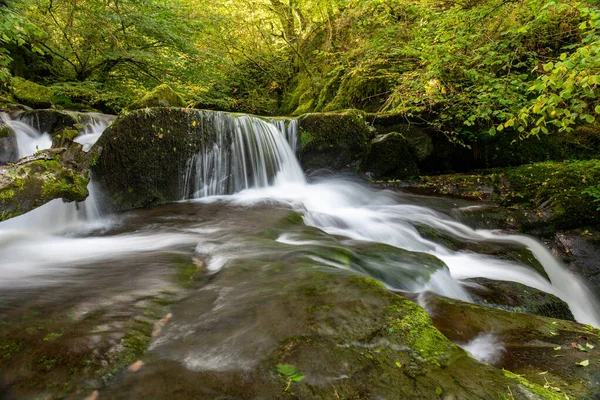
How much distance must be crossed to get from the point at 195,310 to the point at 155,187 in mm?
4099

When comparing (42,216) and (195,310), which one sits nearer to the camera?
(195,310)

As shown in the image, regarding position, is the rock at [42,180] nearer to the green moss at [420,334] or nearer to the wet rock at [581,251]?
the green moss at [420,334]

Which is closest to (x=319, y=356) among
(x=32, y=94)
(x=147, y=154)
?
(x=147, y=154)

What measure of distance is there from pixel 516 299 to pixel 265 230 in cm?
287

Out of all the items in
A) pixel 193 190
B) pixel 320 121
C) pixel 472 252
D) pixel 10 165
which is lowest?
pixel 472 252

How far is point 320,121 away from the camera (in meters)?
8.13

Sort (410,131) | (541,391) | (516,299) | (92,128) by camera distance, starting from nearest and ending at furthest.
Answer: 1. (541,391)
2. (516,299)
3. (92,128)
4. (410,131)

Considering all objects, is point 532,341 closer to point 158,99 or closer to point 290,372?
point 290,372

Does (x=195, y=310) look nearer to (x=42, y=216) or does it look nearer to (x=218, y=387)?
(x=218, y=387)

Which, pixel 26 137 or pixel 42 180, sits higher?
pixel 26 137

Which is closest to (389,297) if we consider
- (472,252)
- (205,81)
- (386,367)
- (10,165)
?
(386,367)

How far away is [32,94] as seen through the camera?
7859 mm

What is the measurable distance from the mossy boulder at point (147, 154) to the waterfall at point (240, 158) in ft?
0.80

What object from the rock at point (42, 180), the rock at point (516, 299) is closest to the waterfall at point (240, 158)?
the rock at point (42, 180)
